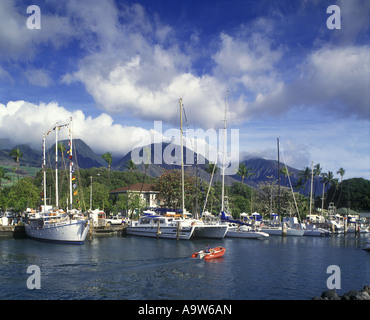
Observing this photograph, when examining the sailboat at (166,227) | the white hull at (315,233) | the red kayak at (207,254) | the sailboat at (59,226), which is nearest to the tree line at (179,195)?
the sailboat at (59,226)

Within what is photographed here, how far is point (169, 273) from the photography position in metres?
30.5

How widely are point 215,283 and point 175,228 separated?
3087cm

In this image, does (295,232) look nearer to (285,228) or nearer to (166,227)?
(285,228)

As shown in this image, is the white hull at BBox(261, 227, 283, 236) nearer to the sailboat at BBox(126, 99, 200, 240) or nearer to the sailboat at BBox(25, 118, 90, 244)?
the sailboat at BBox(126, 99, 200, 240)

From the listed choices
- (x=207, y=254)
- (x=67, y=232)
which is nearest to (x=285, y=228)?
(x=207, y=254)

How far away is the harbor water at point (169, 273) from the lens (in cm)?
2416

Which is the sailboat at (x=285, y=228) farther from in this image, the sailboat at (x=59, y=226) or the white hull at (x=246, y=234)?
the sailboat at (x=59, y=226)

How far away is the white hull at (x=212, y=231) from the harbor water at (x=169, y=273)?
13.2 meters

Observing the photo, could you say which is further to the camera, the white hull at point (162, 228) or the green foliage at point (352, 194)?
the green foliage at point (352, 194)

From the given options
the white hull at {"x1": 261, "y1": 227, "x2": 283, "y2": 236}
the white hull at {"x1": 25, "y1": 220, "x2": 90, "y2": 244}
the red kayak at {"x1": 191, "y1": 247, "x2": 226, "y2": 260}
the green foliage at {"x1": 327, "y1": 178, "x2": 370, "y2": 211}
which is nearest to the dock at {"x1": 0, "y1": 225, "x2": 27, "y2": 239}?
the white hull at {"x1": 25, "y1": 220, "x2": 90, "y2": 244}
